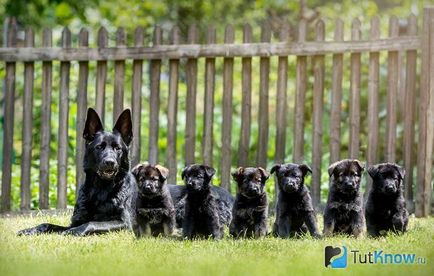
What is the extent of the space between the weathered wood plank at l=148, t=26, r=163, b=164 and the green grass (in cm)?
174

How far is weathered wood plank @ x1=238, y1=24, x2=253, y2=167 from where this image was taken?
22.6ft

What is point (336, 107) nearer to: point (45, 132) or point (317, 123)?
point (317, 123)

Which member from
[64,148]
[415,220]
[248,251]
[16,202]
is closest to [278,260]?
[248,251]

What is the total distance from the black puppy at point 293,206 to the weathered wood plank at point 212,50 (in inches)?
70.4

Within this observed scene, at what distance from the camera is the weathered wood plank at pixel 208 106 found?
698 centimetres

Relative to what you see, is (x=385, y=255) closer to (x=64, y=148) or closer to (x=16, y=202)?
(x=64, y=148)

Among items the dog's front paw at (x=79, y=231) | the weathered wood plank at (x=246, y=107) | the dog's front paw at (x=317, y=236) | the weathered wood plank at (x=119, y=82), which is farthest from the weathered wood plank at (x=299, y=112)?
the dog's front paw at (x=79, y=231)

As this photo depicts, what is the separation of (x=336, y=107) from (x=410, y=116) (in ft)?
2.03

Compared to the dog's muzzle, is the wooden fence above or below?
above

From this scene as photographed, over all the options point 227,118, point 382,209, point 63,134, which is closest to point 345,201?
point 382,209

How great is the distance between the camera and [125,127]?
18.4 feet

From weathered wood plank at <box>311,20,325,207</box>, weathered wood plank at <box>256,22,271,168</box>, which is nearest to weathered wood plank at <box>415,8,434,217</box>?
weathered wood plank at <box>311,20,325,207</box>

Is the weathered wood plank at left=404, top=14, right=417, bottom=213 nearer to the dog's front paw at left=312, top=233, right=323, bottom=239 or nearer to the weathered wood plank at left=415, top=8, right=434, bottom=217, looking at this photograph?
the weathered wood plank at left=415, top=8, right=434, bottom=217

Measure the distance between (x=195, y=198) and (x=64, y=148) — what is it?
2342mm
